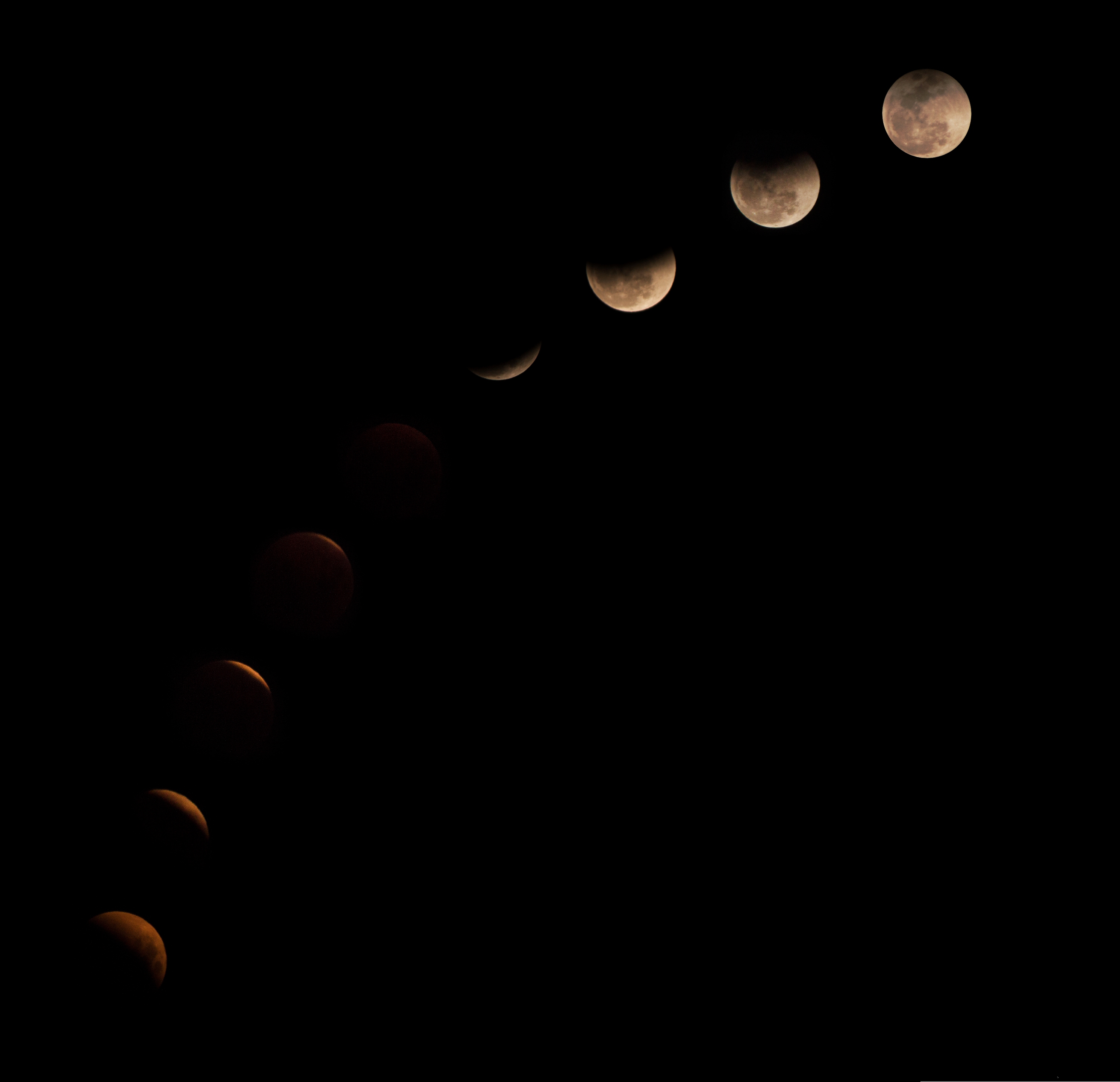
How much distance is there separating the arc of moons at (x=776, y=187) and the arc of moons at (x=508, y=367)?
910 mm

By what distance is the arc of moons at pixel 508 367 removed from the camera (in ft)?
9.71

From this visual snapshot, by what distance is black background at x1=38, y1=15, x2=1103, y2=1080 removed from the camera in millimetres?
3059

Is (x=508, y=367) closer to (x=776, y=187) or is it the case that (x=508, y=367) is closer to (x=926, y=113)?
(x=776, y=187)

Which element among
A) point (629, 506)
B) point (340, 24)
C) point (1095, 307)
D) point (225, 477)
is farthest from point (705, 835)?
point (340, 24)

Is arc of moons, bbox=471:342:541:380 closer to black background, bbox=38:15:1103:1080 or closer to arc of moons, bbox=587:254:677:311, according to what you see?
black background, bbox=38:15:1103:1080

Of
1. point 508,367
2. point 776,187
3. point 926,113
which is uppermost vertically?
point 926,113

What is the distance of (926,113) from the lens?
2.87 meters

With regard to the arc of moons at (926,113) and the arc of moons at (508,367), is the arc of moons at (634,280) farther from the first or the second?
the arc of moons at (926,113)

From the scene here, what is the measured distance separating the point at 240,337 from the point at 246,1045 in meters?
2.86

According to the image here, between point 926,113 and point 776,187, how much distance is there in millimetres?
647

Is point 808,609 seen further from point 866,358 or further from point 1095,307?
point 1095,307

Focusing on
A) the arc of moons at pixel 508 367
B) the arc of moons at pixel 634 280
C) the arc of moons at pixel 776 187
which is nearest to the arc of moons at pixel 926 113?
the arc of moons at pixel 776 187

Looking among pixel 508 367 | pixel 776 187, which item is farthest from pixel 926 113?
pixel 508 367

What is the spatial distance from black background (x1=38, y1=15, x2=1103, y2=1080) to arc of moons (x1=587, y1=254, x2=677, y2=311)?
6 cm
